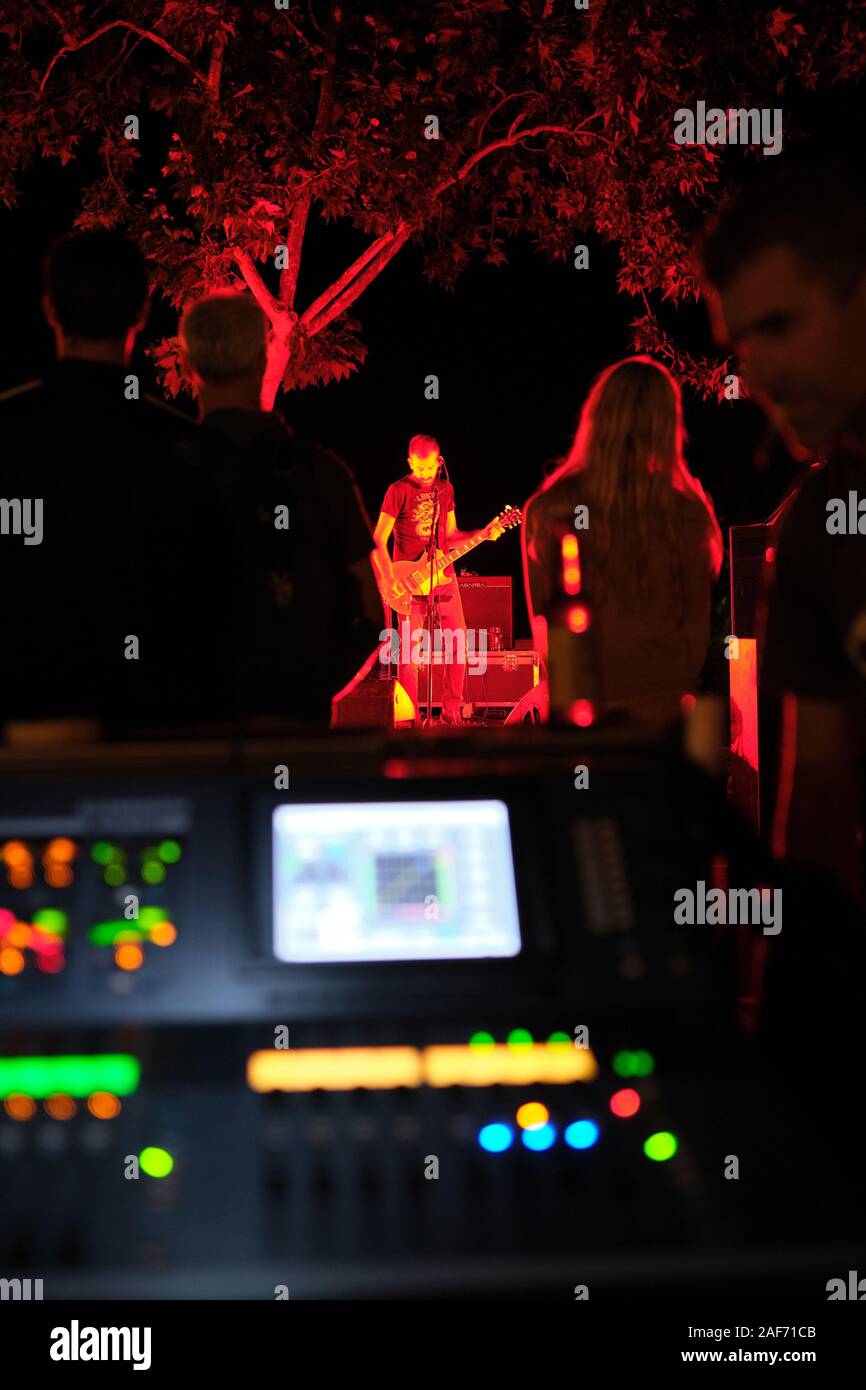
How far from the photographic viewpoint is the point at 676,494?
312 cm

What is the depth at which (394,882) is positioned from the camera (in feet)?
3.78

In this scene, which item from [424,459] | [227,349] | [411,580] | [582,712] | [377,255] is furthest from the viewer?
[411,580]

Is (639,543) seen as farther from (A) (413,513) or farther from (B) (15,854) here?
(A) (413,513)

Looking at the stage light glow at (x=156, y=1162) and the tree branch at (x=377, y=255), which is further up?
the tree branch at (x=377, y=255)

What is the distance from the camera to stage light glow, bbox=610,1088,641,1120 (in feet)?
3.37

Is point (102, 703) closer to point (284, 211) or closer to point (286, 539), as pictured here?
point (286, 539)

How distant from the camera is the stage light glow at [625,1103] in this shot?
1028mm

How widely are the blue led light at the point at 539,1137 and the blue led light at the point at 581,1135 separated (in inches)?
0.4

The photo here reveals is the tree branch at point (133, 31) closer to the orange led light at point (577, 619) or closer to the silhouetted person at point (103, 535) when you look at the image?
the silhouetted person at point (103, 535)

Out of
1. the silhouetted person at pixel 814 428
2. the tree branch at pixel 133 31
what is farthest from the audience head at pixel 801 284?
the tree branch at pixel 133 31

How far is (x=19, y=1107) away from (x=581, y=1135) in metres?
Answer: 0.41

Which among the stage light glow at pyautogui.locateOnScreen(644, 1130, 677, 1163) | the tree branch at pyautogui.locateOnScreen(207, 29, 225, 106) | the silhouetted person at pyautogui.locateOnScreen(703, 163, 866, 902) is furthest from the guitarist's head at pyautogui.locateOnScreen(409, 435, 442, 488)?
the stage light glow at pyautogui.locateOnScreen(644, 1130, 677, 1163)

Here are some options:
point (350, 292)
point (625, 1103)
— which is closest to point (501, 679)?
point (350, 292)
